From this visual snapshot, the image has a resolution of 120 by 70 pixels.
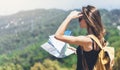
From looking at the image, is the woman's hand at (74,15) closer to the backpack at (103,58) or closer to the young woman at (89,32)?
→ the young woman at (89,32)

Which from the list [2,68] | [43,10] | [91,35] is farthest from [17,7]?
[91,35]

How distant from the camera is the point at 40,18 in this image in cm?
691

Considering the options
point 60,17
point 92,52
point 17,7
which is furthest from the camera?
point 17,7

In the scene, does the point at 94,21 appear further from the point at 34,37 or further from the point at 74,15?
the point at 34,37

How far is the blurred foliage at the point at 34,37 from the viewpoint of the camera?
6.30m

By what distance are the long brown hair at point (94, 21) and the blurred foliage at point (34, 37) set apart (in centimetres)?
271

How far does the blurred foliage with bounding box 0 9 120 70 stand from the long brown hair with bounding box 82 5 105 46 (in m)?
2.71

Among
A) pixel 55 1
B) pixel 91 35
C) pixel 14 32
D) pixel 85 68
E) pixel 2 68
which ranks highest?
pixel 91 35

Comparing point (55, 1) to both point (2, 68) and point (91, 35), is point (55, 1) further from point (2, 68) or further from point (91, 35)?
point (91, 35)

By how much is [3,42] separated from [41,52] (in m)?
0.69

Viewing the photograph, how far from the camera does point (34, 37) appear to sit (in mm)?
6844

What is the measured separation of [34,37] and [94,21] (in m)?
3.53

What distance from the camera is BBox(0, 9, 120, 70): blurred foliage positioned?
20.7ft

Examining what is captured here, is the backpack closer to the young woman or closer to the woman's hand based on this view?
the young woman
